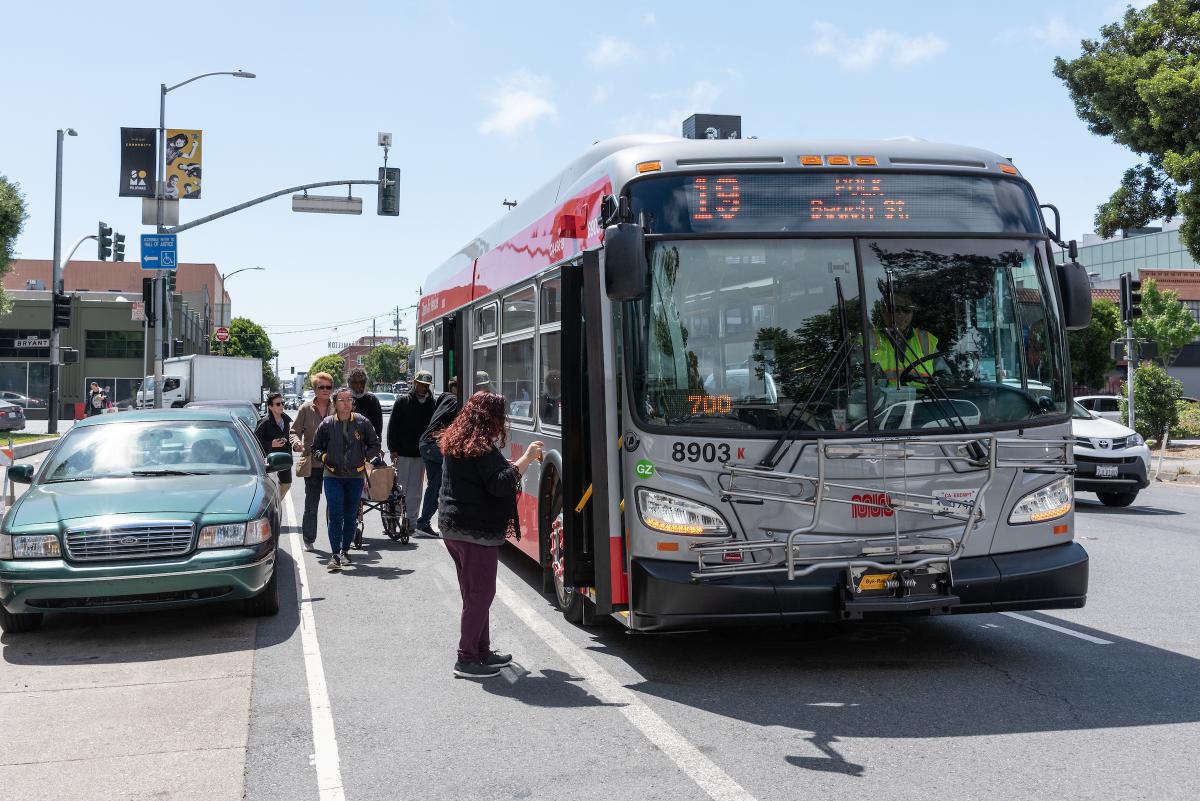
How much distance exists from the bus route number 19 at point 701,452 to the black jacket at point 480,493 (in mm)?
983

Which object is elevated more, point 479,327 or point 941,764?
point 479,327

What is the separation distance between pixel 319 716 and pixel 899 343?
370cm

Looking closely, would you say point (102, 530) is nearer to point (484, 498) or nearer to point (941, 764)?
point (484, 498)

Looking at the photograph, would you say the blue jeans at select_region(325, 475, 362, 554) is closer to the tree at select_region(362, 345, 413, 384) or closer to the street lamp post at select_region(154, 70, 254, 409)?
the street lamp post at select_region(154, 70, 254, 409)

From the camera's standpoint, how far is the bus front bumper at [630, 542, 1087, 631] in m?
6.13

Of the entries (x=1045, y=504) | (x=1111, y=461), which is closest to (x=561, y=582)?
(x=1045, y=504)

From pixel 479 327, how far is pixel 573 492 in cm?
488

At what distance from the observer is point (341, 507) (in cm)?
1079

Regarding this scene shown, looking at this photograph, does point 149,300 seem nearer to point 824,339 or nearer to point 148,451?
point 148,451

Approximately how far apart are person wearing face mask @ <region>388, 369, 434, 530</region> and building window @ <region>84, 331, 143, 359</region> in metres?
63.3

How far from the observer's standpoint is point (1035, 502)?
6.62 m

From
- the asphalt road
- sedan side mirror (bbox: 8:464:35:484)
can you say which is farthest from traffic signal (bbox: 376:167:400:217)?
the asphalt road

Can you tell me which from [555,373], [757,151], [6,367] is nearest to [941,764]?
[757,151]

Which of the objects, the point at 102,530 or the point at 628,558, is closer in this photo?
the point at 628,558
